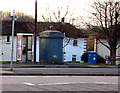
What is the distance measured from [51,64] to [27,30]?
70.9 feet

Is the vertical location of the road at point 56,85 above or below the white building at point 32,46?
below

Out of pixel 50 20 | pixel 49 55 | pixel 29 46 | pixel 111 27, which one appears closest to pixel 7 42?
pixel 50 20

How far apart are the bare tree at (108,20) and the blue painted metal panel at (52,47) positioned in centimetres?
818

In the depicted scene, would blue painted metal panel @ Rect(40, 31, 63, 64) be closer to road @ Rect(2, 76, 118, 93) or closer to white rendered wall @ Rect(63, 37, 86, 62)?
road @ Rect(2, 76, 118, 93)

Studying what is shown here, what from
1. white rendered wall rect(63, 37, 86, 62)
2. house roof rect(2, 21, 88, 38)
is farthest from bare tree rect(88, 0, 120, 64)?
white rendered wall rect(63, 37, 86, 62)

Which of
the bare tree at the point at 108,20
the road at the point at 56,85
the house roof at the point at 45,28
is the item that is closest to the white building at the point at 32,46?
the house roof at the point at 45,28

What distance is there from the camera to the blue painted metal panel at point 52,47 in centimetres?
2225

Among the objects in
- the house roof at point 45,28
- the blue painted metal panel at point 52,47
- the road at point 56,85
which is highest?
the house roof at point 45,28

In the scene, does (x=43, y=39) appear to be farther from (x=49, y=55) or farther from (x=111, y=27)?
(x=111, y=27)

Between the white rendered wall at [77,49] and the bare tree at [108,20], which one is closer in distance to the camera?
the bare tree at [108,20]

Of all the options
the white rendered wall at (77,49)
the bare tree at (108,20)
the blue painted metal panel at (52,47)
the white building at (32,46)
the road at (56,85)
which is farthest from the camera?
the white rendered wall at (77,49)

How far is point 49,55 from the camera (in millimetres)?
22312

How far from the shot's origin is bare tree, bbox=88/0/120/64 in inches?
1130

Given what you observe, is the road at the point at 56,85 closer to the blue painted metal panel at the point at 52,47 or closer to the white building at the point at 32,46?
the blue painted metal panel at the point at 52,47
